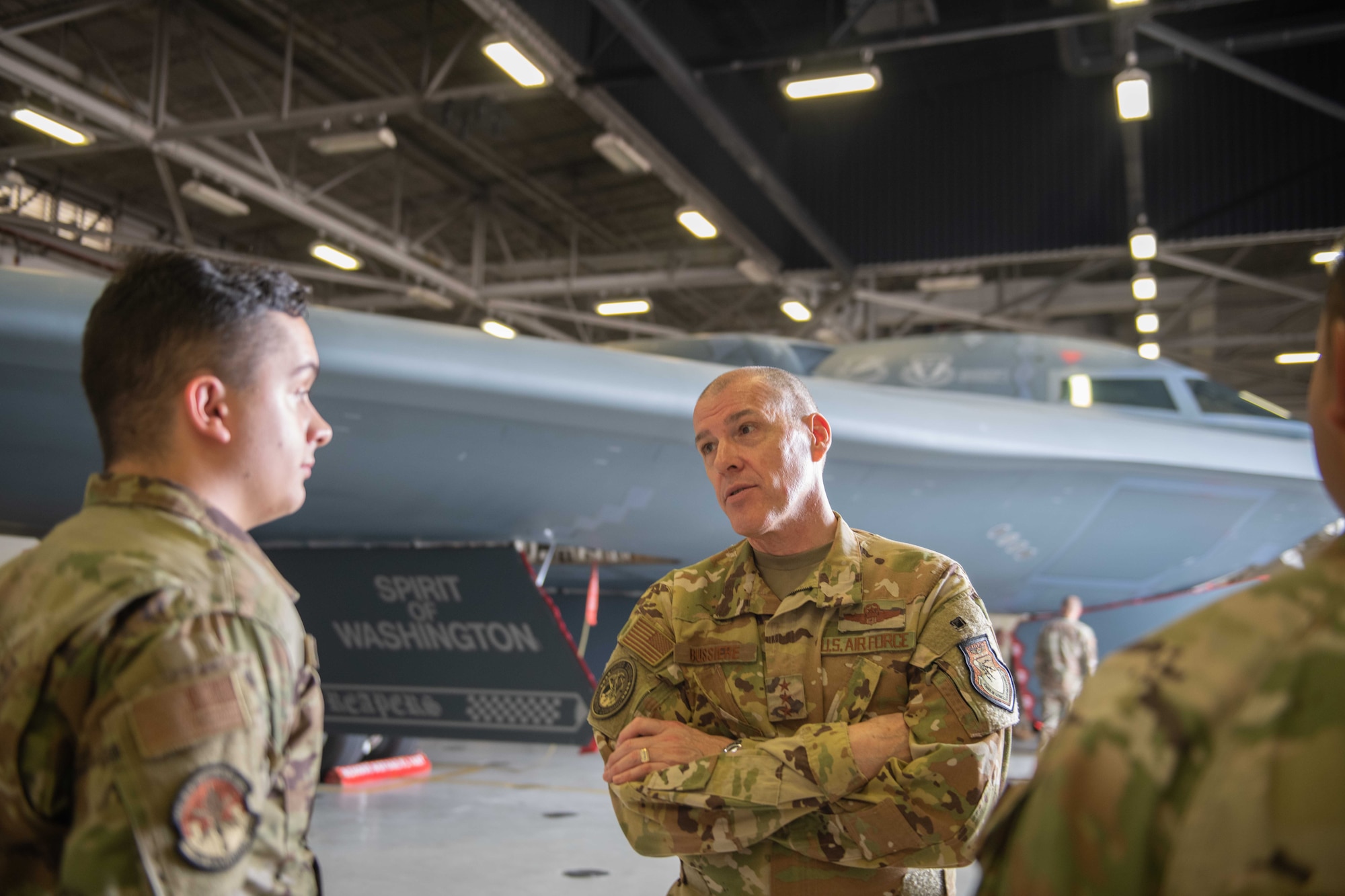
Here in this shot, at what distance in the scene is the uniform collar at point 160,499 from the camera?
1.43 meters

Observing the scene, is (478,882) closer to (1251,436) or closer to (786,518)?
(786,518)

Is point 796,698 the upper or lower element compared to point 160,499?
lower

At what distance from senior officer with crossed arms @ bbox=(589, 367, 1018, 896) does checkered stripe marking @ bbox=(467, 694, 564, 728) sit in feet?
14.4

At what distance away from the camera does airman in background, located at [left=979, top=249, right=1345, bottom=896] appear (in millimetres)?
833

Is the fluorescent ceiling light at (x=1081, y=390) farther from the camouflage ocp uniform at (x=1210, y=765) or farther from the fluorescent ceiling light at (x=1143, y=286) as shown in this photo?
the camouflage ocp uniform at (x=1210, y=765)

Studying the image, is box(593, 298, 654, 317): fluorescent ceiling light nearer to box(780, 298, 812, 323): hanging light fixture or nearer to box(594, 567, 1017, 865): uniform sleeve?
box(780, 298, 812, 323): hanging light fixture

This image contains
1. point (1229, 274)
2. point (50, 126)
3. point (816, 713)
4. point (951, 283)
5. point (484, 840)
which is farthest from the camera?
point (951, 283)

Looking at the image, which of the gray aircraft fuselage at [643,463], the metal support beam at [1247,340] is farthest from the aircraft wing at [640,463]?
the metal support beam at [1247,340]

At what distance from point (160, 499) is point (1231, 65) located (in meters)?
14.6

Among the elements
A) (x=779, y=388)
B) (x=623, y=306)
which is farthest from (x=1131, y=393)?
(x=623, y=306)

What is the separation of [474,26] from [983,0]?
31.1ft

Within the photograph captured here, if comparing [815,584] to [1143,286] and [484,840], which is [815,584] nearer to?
[484,840]

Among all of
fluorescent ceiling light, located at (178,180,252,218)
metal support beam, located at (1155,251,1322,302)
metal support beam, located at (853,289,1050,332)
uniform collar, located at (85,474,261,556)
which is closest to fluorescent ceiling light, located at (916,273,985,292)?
metal support beam, located at (853,289,1050,332)

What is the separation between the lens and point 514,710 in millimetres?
6961
